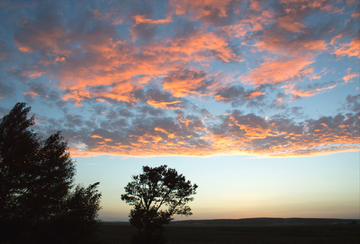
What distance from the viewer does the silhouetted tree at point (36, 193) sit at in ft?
44.3

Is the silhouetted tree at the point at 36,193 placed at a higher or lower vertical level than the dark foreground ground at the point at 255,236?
higher

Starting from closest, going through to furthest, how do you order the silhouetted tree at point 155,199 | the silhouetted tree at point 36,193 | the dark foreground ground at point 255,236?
the silhouetted tree at point 36,193 < the silhouetted tree at point 155,199 < the dark foreground ground at point 255,236

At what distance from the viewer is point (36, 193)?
46.9ft

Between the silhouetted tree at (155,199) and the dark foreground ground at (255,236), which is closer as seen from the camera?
the silhouetted tree at (155,199)

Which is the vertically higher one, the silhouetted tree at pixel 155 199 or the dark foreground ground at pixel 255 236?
the silhouetted tree at pixel 155 199

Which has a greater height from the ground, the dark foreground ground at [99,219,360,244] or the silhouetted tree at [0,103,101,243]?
the silhouetted tree at [0,103,101,243]

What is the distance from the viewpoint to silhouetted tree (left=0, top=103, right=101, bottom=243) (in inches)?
531

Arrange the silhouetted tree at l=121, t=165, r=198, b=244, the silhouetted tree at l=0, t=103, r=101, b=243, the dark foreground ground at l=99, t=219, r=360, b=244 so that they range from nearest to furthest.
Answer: the silhouetted tree at l=0, t=103, r=101, b=243 < the silhouetted tree at l=121, t=165, r=198, b=244 < the dark foreground ground at l=99, t=219, r=360, b=244

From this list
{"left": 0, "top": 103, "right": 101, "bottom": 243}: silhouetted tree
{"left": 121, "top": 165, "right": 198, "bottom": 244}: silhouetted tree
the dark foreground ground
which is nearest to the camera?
{"left": 0, "top": 103, "right": 101, "bottom": 243}: silhouetted tree

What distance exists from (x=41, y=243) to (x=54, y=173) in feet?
16.5

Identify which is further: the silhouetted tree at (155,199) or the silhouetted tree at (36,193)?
the silhouetted tree at (155,199)

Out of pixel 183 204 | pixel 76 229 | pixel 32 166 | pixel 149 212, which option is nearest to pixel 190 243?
pixel 183 204

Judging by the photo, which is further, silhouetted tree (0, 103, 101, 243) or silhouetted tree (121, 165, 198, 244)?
silhouetted tree (121, 165, 198, 244)

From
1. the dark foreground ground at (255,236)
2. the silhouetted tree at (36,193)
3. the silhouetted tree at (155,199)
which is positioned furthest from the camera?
the dark foreground ground at (255,236)
